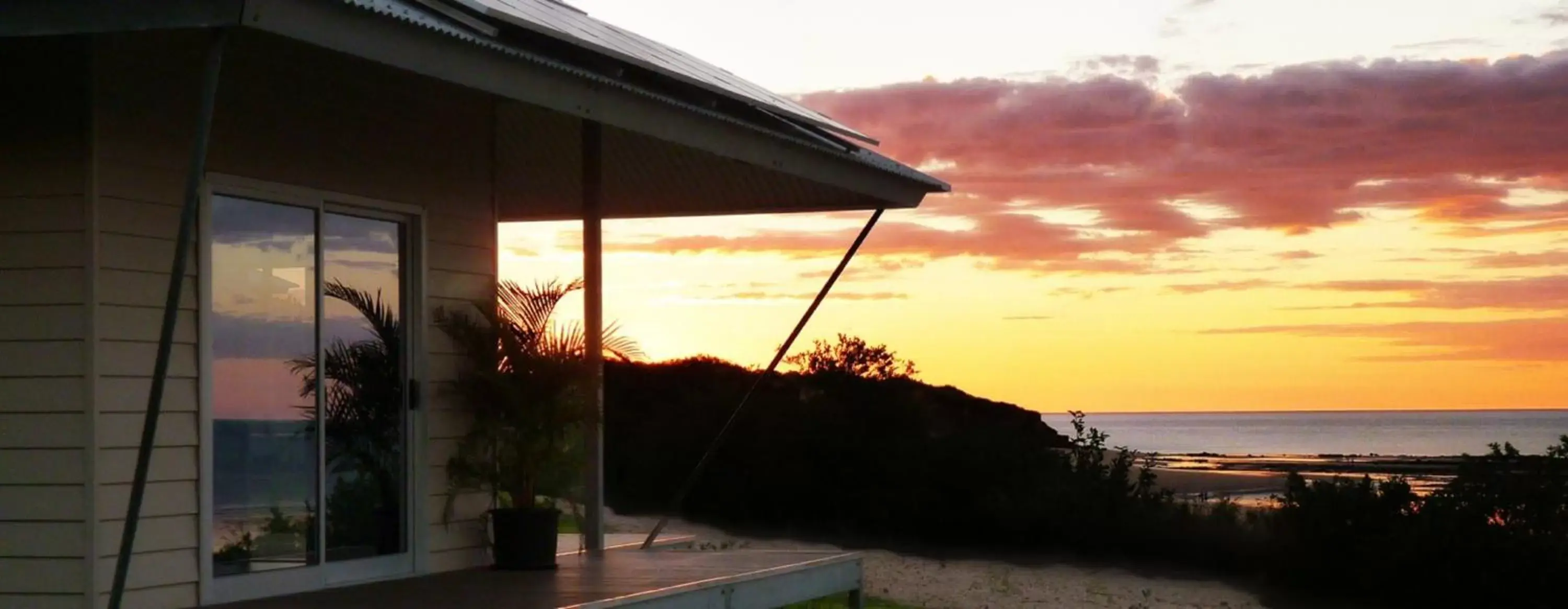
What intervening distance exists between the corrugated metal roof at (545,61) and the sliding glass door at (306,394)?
1602mm

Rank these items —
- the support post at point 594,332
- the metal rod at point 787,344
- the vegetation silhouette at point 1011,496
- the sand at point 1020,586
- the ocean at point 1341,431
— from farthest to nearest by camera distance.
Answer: the ocean at point 1341,431 → the vegetation silhouette at point 1011,496 → the sand at point 1020,586 → the metal rod at point 787,344 → the support post at point 594,332

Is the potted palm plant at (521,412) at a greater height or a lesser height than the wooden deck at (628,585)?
greater

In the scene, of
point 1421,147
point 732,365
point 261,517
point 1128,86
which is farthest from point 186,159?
point 732,365

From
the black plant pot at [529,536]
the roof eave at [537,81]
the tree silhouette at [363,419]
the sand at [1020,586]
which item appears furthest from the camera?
the sand at [1020,586]

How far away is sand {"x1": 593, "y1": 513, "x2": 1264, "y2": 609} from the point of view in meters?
14.6

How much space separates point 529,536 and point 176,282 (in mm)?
3538

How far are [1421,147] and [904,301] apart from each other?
6.70 meters

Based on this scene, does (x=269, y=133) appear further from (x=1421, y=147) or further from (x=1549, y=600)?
(x=1421, y=147)

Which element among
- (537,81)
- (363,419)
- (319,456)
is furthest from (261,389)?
(537,81)

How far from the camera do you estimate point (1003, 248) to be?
18.8 meters

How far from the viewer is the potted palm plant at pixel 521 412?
8.20 meters

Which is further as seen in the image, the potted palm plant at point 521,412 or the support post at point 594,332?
the support post at point 594,332

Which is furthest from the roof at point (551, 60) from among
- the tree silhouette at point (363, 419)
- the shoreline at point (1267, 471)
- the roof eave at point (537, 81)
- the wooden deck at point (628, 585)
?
the shoreline at point (1267, 471)

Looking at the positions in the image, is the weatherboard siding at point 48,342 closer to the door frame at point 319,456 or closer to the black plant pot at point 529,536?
the door frame at point 319,456
